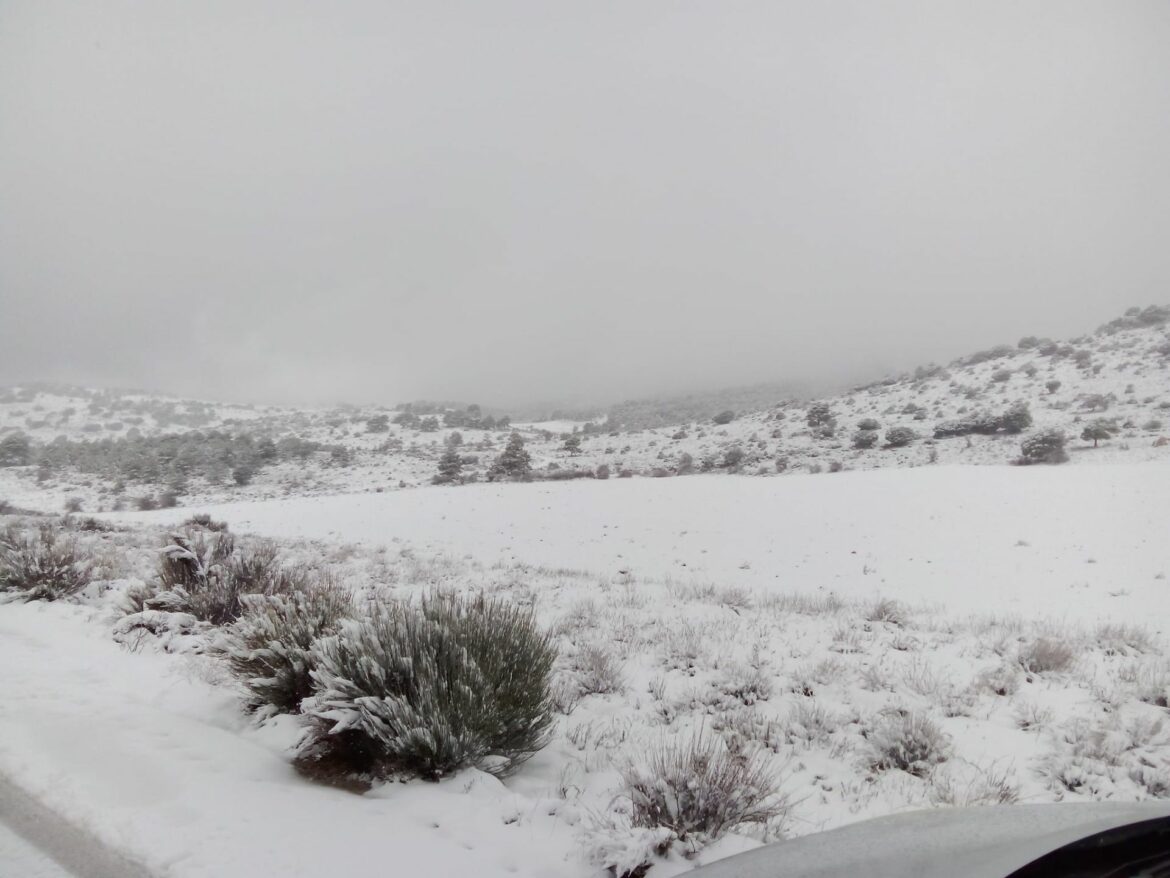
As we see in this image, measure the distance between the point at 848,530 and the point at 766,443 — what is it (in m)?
20.9

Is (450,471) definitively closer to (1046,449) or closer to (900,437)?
(900,437)

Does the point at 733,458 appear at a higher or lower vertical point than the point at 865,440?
lower

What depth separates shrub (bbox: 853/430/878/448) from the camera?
2996cm

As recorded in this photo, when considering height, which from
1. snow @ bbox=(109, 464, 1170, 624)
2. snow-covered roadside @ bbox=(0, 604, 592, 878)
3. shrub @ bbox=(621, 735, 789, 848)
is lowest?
snow @ bbox=(109, 464, 1170, 624)

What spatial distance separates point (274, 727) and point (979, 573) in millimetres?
13192

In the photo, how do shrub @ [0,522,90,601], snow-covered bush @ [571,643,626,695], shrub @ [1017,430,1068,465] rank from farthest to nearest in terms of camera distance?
shrub @ [1017,430,1068,465] → shrub @ [0,522,90,601] → snow-covered bush @ [571,643,626,695]

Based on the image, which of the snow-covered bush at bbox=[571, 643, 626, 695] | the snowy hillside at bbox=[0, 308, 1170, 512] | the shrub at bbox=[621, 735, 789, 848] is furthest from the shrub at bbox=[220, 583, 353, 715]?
the snowy hillside at bbox=[0, 308, 1170, 512]

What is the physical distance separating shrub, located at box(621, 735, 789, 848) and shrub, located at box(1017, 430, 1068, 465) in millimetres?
25691

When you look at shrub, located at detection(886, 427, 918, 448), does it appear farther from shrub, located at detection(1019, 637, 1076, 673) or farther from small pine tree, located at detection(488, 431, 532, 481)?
shrub, located at detection(1019, 637, 1076, 673)

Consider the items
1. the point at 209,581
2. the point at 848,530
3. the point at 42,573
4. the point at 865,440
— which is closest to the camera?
the point at 209,581

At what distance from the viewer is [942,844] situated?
169cm

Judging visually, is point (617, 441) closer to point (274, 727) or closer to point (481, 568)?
point (481, 568)

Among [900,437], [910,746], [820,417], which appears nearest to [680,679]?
[910,746]

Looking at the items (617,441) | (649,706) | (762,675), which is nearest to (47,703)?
(649,706)
